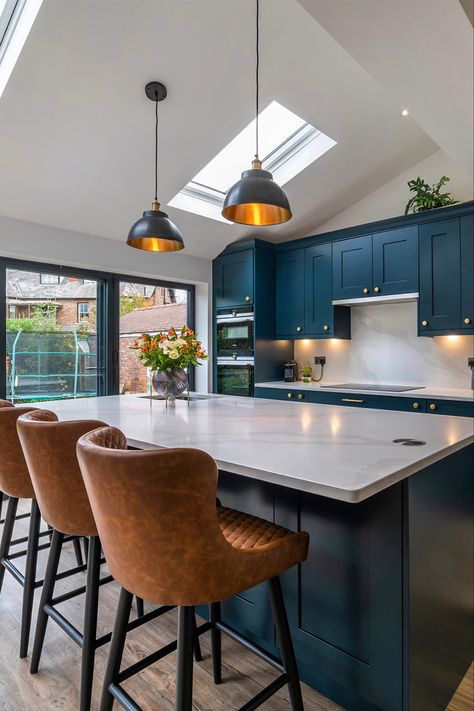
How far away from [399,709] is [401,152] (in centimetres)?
394

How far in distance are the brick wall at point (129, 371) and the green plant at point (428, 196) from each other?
288 centimetres

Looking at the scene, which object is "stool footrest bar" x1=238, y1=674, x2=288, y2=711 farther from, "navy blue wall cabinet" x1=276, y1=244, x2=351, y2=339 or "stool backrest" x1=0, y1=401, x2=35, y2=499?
"navy blue wall cabinet" x1=276, y1=244, x2=351, y2=339

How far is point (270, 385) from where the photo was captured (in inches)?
173

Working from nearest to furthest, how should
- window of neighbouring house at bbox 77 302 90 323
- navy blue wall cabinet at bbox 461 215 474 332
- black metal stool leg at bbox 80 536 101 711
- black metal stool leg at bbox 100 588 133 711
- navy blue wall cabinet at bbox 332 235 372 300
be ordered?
black metal stool leg at bbox 100 588 133 711 < black metal stool leg at bbox 80 536 101 711 < navy blue wall cabinet at bbox 461 215 474 332 < navy blue wall cabinet at bbox 332 235 372 300 < window of neighbouring house at bbox 77 302 90 323

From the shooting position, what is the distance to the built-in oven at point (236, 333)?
4.58 m

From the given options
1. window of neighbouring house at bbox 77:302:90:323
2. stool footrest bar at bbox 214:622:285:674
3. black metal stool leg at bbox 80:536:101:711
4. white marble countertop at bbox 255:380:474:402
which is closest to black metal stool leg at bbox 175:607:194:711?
stool footrest bar at bbox 214:622:285:674

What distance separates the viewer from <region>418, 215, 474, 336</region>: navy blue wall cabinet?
3406 mm

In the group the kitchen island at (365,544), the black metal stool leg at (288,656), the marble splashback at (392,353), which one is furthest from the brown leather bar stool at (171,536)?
the marble splashback at (392,353)

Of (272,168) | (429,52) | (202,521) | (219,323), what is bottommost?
(202,521)

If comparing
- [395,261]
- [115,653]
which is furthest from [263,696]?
[395,261]

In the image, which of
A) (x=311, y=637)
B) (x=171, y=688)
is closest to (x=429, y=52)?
(x=311, y=637)

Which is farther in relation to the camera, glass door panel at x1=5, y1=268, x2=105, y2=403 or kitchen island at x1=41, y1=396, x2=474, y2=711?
glass door panel at x1=5, y1=268, x2=105, y2=403

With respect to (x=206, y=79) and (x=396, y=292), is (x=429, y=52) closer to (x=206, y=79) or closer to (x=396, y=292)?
(x=206, y=79)

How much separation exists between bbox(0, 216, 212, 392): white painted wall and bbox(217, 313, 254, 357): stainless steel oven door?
0.70 ft
